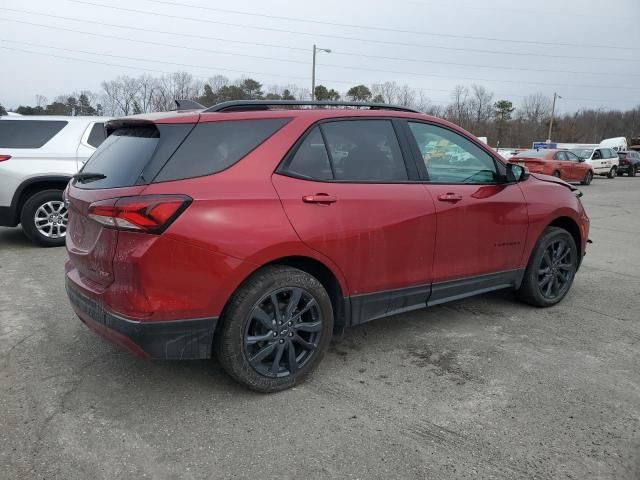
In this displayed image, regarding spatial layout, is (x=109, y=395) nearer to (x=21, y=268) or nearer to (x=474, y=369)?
(x=474, y=369)

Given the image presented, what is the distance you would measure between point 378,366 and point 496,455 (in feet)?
3.68

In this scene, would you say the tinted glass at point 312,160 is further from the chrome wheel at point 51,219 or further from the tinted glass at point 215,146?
the chrome wheel at point 51,219

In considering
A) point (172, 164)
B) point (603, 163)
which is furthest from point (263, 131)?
point (603, 163)

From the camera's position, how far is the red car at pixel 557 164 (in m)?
21.2

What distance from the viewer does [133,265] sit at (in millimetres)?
2666

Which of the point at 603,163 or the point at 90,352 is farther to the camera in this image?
the point at 603,163

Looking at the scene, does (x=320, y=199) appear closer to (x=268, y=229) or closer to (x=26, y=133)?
(x=268, y=229)

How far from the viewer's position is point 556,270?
16.0ft

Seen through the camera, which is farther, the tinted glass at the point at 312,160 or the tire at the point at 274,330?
the tinted glass at the point at 312,160

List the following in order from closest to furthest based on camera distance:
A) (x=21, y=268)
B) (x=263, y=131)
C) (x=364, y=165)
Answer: (x=263, y=131) < (x=364, y=165) < (x=21, y=268)

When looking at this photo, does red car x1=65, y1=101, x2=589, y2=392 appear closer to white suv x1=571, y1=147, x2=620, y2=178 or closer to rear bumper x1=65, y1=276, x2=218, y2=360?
rear bumper x1=65, y1=276, x2=218, y2=360

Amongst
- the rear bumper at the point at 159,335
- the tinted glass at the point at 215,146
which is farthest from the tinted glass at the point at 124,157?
the rear bumper at the point at 159,335

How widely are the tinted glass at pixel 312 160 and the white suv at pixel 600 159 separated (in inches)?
1147

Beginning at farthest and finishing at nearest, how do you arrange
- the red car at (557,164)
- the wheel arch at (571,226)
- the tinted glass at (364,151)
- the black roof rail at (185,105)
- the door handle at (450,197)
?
1. the red car at (557,164)
2. the wheel arch at (571,226)
3. the door handle at (450,197)
4. the black roof rail at (185,105)
5. the tinted glass at (364,151)
